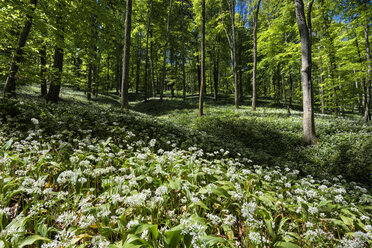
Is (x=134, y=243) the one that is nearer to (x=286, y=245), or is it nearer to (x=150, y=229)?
(x=150, y=229)

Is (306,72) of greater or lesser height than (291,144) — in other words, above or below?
above

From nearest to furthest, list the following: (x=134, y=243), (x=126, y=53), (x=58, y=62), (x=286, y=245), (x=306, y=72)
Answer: (x=134, y=243), (x=286, y=245), (x=306, y=72), (x=58, y=62), (x=126, y=53)

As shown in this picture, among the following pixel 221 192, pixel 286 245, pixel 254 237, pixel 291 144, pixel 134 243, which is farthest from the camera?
pixel 291 144

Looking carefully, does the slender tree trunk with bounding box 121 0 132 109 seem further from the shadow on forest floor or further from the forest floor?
the forest floor

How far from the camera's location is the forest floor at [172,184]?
6.91 feet

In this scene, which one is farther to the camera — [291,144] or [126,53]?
[126,53]

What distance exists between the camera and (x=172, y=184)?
293cm

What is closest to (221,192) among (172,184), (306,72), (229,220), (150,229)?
(229,220)

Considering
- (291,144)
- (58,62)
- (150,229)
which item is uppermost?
(58,62)

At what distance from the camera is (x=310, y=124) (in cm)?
833

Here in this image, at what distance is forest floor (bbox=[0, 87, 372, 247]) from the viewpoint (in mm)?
2107

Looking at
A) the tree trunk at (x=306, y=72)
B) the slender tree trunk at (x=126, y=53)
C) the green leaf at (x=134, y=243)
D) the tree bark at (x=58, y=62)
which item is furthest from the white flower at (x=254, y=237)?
the tree bark at (x=58, y=62)

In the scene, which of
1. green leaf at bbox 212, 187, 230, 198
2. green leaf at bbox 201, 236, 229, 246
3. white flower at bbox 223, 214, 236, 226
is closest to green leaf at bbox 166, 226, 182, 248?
green leaf at bbox 201, 236, 229, 246

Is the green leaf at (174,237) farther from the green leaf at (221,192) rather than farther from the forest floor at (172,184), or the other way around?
the green leaf at (221,192)
